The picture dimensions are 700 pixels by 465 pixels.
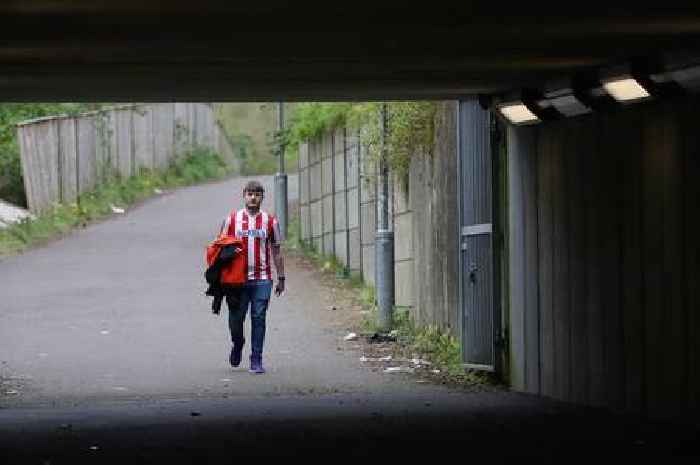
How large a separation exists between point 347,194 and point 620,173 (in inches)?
518

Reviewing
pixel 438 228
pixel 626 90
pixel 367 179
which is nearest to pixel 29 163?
pixel 367 179

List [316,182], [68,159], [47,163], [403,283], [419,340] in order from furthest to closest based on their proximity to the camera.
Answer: [68,159] → [47,163] → [316,182] → [403,283] → [419,340]

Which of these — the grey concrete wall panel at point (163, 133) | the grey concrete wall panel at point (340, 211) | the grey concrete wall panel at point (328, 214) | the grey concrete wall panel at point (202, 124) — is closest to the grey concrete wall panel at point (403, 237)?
the grey concrete wall panel at point (340, 211)

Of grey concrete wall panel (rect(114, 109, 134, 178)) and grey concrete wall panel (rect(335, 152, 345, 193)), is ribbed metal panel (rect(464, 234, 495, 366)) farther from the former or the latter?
grey concrete wall panel (rect(114, 109, 134, 178))

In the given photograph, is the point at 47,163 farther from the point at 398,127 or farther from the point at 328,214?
the point at 398,127

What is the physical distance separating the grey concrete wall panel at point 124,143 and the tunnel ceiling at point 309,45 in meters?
22.8

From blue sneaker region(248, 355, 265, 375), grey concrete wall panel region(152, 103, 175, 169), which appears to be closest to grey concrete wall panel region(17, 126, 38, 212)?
grey concrete wall panel region(152, 103, 175, 169)

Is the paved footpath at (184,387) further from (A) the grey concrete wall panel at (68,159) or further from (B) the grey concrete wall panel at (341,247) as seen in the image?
(A) the grey concrete wall panel at (68,159)

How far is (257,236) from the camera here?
1809 cm

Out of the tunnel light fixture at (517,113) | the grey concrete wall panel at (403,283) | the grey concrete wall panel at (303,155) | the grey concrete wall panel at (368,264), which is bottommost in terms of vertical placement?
the grey concrete wall panel at (403,283)

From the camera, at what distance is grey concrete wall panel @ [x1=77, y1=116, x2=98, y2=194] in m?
36.8

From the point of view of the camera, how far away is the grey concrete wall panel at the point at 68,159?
35750mm

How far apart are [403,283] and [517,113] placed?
727 centimetres

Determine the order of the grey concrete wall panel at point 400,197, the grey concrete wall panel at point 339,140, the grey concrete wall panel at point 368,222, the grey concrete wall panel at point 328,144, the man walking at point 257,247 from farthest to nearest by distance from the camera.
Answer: the grey concrete wall panel at point 328,144
the grey concrete wall panel at point 339,140
the grey concrete wall panel at point 368,222
the grey concrete wall panel at point 400,197
the man walking at point 257,247
